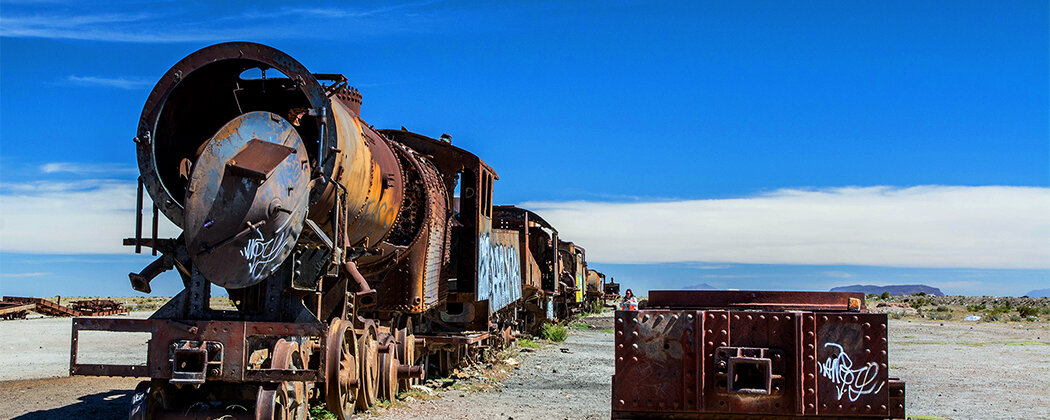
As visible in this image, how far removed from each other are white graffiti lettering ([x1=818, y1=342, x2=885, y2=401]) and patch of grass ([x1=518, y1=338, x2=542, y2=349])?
16396 mm

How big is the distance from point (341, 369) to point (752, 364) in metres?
4.15

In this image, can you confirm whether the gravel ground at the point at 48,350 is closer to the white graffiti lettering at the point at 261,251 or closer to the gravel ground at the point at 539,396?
the gravel ground at the point at 539,396

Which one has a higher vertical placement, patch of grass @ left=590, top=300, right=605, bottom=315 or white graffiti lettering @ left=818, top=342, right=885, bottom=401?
white graffiti lettering @ left=818, top=342, right=885, bottom=401

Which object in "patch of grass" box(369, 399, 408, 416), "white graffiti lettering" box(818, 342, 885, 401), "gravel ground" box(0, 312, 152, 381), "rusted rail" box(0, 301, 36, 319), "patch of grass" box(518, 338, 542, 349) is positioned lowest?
"patch of grass" box(518, 338, 542, 349)

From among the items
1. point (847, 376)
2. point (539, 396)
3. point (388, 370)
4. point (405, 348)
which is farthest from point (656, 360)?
point (539, 396)

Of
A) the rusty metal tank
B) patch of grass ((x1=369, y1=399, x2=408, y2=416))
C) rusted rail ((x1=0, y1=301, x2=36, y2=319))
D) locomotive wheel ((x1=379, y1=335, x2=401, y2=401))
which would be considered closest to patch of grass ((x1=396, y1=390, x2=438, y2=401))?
patch of grass ((x1=369, y1=399, x2=408, y2=416))

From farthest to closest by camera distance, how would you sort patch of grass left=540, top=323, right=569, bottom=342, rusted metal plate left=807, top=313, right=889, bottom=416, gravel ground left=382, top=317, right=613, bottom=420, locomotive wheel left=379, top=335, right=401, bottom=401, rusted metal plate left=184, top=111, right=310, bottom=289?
1. patch of grass left=540, top=323, right=569, bottom=342
2. gravel ground left=382, top=317, right=613, bottom=420
3. locomotive wheel left=379, top=335, right=401, bottom=401
4. rusted metal plate left=184, top=111, right=310, bottom=289
5. rusted metal plate left=807, top=313, right=889, bottom=416

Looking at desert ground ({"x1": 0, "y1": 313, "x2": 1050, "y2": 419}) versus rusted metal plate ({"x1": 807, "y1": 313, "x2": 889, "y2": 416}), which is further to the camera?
desert ground ({"x1": 0, "y1": 313, "x2": 1050, "y2": 419})

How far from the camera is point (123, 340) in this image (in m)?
21.9

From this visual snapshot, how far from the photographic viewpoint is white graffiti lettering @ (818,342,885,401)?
5.95m

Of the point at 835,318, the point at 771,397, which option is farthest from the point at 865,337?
the point at 771,397

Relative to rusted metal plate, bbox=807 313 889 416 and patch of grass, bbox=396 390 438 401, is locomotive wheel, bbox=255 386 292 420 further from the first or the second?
rusted metal plate, bbox=807 313 889 416

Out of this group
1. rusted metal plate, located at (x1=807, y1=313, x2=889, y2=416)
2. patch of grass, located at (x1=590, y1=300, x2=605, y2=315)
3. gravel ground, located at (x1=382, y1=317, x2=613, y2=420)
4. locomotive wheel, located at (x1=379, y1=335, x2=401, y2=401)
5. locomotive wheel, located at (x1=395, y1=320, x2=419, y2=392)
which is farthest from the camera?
patch of grass, located at (x1=590, y1=300, x2=605, y2=315)

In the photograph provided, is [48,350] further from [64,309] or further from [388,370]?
[64,309]
